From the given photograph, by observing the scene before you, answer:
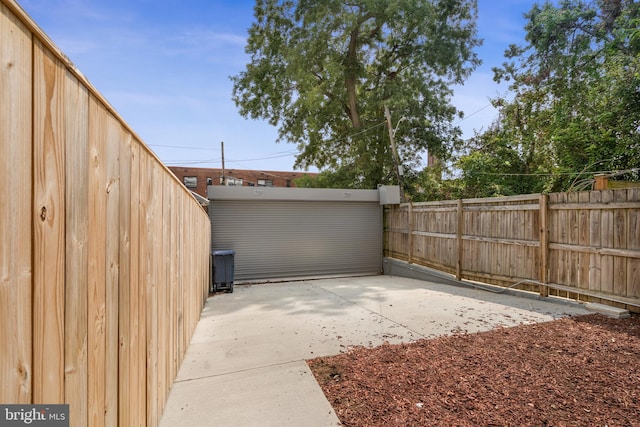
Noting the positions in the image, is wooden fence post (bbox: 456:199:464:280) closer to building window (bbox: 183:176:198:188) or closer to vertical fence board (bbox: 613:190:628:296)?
vertical fence board (bbox: 613:190:628:296)

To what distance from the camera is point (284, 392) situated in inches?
105

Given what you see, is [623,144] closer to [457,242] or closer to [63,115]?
[457,242]

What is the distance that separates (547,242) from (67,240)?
672cm

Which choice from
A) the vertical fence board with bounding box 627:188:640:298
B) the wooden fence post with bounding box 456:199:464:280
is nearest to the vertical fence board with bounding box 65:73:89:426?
the vertical fence board with bounding box 627:188:640:298

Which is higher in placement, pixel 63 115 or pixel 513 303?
pixel 63 115

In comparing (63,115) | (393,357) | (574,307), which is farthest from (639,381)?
(63,115)

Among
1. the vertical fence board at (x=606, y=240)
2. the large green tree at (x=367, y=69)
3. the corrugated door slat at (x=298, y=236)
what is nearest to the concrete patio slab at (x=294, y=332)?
the vertical fence board at (x=606, y=240)

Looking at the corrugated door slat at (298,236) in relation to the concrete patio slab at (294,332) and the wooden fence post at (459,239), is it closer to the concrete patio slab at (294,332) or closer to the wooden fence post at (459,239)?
the concrete patio slab at (294,332)

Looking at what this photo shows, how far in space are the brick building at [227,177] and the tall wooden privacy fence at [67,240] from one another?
98.4 ft

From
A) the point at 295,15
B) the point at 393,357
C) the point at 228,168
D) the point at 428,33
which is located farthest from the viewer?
the point at 228,168

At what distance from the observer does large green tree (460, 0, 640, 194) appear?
9.14 metres

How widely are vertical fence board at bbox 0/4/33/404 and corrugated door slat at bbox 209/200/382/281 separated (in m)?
8.72

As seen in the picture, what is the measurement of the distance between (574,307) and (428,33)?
1215 cm

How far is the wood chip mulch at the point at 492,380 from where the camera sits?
225 centimetres
